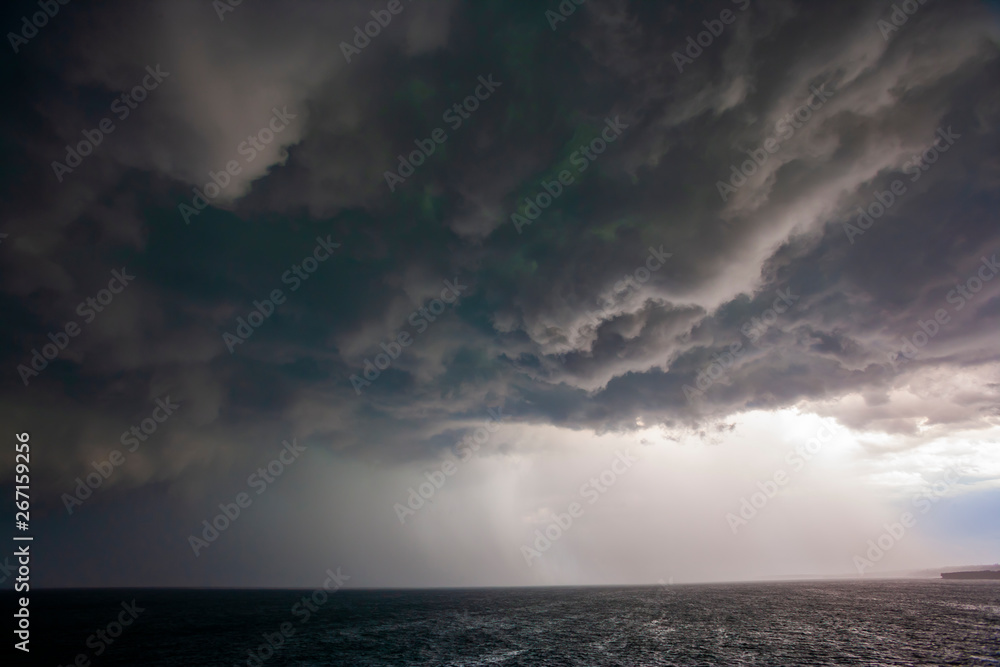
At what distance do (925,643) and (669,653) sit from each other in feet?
122

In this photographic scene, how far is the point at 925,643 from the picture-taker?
200 ft

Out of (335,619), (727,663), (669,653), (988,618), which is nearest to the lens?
(727,663)

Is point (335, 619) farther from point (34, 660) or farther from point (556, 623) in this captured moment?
point (34, 660)

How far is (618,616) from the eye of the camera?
101 m

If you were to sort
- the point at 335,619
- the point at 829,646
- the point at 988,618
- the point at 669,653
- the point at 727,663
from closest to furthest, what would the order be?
the point at 727,663, the point at 669,653, the point at 829,646, the point at 988,618, the point at 335,619

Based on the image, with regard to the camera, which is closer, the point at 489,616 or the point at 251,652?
the point at 251,652

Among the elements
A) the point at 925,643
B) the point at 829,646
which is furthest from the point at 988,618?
the point at 829,646

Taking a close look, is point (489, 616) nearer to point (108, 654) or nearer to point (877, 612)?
point (108, 654)

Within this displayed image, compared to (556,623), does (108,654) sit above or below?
above

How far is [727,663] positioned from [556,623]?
1853 inches

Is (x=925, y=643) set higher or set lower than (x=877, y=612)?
higher

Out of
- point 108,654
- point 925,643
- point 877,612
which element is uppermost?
point 108,654

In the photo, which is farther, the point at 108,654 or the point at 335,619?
the point at 335,619

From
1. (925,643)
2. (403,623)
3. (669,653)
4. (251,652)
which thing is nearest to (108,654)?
(251,652)
